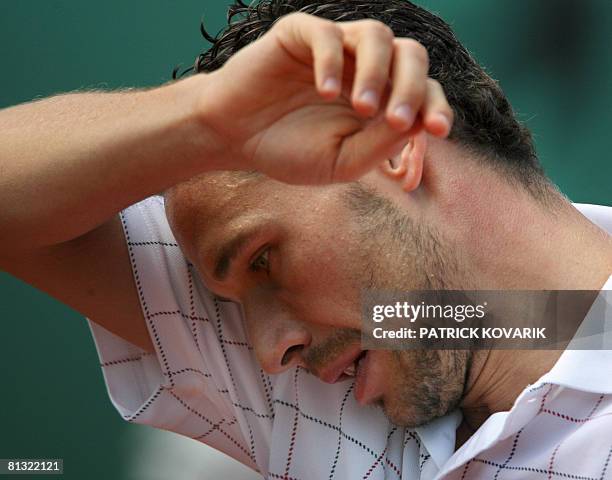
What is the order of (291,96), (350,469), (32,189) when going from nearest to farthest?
1. (291,96)
2. (32,189)
3. (350,469)

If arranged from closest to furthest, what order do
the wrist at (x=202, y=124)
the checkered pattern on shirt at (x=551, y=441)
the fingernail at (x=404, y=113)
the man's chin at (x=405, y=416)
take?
the fingernail at (x=404, y=113) → the wrist at (x=202, y=124) → the checkered pattern on shirt at (x=551, y=441) → the man's chin at (x=405, y=416)

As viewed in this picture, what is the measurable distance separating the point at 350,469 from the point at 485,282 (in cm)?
31

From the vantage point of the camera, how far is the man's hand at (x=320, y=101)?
0.82 metres

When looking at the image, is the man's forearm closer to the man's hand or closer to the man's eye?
the man's hand

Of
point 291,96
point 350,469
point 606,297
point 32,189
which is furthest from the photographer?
point 350,469

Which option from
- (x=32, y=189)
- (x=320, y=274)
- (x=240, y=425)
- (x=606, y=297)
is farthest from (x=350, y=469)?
(x=32, y=189)

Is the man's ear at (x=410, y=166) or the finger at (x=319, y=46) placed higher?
the man's ear at (x=410, y=166)

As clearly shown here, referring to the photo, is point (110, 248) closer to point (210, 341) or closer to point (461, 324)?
point (210, 341)

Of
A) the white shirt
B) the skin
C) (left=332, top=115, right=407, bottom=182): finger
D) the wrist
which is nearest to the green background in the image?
the white shirt

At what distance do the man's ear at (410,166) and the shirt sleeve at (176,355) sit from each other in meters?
0.34

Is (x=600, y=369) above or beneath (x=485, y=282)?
beneath

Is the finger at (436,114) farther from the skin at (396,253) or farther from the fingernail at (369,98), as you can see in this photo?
the skin at (396,253)

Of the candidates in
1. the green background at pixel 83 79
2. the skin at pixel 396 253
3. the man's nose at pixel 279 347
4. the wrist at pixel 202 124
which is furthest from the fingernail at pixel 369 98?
the green background at pixel 83 79

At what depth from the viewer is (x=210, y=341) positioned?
57.2 inches
